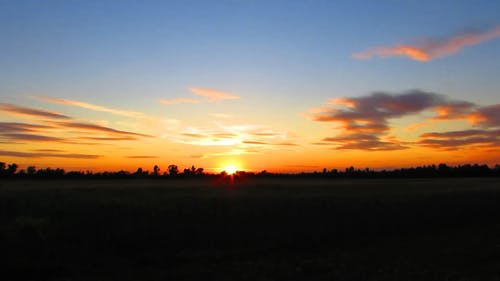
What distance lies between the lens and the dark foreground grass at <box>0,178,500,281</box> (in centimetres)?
1415

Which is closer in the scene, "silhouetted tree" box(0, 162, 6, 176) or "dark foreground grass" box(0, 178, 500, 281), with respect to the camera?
"dark foreground grass" box(0, 178, 500, 281)

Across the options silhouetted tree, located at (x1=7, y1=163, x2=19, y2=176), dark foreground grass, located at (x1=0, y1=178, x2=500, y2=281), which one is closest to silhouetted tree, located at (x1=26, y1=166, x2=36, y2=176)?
silhouetted tree, located at (x1=7, y1=163, x2=19, y2=176)

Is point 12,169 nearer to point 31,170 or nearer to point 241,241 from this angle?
point 31,170

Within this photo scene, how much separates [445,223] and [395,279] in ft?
50.6

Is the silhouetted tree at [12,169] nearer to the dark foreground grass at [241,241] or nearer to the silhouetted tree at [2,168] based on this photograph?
the silhouetted tree at [2,168]

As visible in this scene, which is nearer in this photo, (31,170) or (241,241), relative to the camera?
(241,241)

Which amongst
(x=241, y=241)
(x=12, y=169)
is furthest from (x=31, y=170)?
(x=241, y=241)

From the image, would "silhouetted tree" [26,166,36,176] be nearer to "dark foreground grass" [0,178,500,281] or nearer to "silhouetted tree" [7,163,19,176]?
"silhouetted tree" [7,163,19,176]

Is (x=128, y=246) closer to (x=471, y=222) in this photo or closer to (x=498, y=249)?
(x=498, y=249)

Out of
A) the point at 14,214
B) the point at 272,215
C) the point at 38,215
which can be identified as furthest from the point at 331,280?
the point at 14,214

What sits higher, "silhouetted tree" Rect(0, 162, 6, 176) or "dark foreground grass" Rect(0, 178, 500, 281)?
"silhouetted tree" Rect(0, 162, 6, 176)

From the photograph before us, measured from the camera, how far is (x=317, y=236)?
2086 cm

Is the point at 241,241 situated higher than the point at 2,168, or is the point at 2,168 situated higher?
the point at 2,168

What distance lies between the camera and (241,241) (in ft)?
64.5
